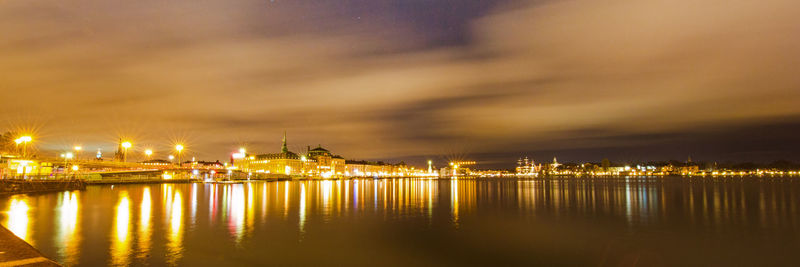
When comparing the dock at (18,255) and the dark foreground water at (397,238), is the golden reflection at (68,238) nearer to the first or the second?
the dark foreground water at (397,238)

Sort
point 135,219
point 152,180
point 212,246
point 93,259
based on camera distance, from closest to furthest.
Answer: point 93,259 < point 212,246 < point 135,219 < point 152,180

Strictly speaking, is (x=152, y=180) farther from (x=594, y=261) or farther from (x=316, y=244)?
(x=594, y=261)

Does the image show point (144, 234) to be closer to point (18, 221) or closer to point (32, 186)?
point (18, 221)

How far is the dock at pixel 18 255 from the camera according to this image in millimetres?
13220

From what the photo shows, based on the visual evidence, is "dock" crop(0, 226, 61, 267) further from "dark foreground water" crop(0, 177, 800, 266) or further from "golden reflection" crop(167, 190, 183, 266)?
"golden reflection" crop(167, 190, 183, 266)

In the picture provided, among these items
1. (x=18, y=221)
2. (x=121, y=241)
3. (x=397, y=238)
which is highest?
(x=18, y=221)

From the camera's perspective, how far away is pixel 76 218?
30.7m

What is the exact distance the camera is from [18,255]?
14.6m

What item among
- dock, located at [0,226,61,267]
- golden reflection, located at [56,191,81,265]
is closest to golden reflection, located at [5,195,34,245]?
golden reflection, located at [56,191,81,265]

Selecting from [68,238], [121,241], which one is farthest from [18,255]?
[68,238]

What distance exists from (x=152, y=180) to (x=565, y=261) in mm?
114963

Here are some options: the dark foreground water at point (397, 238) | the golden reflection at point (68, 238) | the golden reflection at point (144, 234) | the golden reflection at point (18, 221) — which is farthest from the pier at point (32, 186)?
the golden reflection at point (144, 234)

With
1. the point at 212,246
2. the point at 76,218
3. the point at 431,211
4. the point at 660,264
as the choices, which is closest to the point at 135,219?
the point at 76,218

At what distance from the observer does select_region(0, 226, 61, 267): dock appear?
13220 mm
